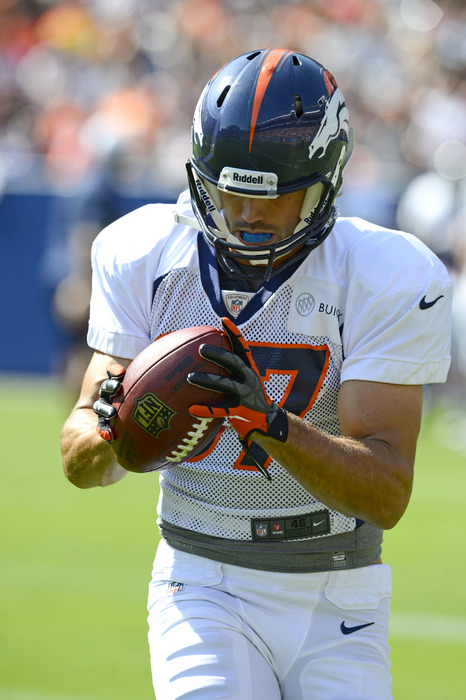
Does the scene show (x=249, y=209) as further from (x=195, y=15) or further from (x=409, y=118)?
(x=195, y=15)

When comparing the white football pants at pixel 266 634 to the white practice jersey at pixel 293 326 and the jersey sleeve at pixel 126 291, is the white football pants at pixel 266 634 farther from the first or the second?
the jersey sleeve at pixel 126 291

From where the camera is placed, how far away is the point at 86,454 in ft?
8.91

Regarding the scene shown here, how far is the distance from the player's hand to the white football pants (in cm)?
45

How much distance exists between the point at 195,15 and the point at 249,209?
35.5 ft

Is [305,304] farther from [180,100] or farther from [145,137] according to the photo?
[180,100]

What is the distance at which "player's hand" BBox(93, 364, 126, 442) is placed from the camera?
2467 mm

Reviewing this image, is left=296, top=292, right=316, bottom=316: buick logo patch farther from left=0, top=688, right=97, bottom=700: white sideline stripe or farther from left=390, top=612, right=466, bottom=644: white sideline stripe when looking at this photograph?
left=390, top=612, right=466, bottom=644: white sideline stripe

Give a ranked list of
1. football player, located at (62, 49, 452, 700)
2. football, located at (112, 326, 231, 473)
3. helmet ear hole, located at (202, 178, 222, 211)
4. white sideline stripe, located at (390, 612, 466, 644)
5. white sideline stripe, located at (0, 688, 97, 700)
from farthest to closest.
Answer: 1. white sideline stripe, located at (390, 612, 466, 644)
2. white sideline stripe, located at (0, 688, 97, 700)
3. helmet ear hole, located at (202, 178, 222, 211)
4. football player, located at (62, 49, 452, 700)
5. football, located at (112, 326, 231, 473)

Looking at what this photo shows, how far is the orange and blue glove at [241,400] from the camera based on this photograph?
2.27m

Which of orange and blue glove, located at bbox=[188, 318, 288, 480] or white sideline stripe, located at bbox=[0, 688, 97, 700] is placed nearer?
orange and blue glove, located at bbox=[188, 318, 288, 480]

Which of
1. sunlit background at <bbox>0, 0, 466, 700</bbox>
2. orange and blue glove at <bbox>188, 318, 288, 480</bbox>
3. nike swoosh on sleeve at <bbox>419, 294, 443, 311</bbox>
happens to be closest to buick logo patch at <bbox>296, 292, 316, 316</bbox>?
nike swoosh on sleeve at <bbox>419, 294, 443, 311</bbox>

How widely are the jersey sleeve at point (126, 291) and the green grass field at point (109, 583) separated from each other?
1.84 metres

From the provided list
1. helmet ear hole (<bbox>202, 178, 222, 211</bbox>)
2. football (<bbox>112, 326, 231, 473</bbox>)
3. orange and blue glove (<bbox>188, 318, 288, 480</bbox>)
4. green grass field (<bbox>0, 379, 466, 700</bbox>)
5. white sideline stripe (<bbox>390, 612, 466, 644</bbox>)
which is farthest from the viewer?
white sideline stripe (<bbox>390, 612, 466, 644</bbox>)

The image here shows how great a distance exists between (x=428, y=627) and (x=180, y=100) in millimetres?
7878
